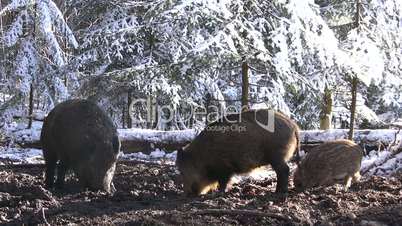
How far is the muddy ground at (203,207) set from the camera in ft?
16.0

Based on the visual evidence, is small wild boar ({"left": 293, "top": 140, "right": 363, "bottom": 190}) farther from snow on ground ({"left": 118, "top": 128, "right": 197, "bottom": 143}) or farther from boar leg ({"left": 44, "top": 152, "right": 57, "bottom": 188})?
snow on ground ({"left": 118, "top": 128, "right": 197, "bottom": 143})

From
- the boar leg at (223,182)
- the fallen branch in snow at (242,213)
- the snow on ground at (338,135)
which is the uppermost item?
the snow on ground at (338,135)

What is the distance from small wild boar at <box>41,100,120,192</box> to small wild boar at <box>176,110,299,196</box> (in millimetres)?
1031

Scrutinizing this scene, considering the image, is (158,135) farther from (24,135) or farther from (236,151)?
(236,151)

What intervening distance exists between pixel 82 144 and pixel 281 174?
102 inches

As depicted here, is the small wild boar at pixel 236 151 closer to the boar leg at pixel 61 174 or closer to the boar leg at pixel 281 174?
the boar leg at pixel 281 174

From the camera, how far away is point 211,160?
741 cm

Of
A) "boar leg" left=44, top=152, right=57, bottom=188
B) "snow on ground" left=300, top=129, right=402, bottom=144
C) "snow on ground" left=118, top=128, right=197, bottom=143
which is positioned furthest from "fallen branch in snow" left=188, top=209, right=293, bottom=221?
"snow on ground" left=118, top=128, right=197, bottom=143

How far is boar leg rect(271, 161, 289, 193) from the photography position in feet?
22.9

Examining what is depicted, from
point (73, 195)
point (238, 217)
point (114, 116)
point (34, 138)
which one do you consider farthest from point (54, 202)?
point (114, 116)

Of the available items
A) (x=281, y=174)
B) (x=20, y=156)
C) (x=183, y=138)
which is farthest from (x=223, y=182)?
(x=20, y=156)

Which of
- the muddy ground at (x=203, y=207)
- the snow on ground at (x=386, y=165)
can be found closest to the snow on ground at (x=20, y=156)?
the muddy ground at (x=203, y=207)

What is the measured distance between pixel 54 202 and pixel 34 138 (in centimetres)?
1029

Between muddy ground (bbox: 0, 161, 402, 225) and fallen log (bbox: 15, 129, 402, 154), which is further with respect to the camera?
fallen log (bbox: 15, 129, 402, 154)
